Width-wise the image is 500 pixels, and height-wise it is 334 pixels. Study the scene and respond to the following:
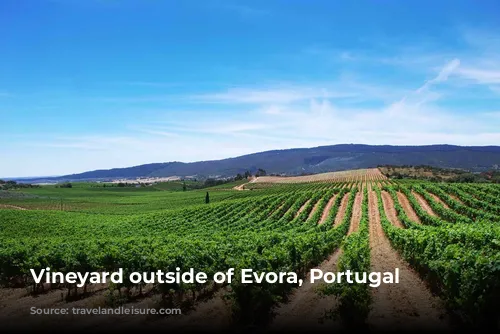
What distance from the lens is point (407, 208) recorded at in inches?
2384

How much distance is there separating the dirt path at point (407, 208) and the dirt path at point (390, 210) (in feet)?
5.21

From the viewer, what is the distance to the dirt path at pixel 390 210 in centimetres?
5165

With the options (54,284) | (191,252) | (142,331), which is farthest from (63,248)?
(142,331)

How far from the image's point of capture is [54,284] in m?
20.5

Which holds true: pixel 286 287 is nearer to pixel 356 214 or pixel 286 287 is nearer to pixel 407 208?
pixel 356 214

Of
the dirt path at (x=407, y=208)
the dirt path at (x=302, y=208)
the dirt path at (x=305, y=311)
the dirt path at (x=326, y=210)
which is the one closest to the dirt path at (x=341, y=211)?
the dirt path at (x=326, y=210)

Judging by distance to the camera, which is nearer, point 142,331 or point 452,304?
point 142,331

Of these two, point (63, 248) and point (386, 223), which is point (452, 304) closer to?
point (63, 248)

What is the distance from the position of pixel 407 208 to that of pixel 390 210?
8.40 feet

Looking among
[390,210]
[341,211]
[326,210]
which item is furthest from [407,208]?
[326,210]

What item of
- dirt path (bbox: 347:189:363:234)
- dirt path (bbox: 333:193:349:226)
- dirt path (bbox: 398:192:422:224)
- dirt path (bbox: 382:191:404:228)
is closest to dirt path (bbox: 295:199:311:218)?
dirt path (bbox: 333:193:349:226)

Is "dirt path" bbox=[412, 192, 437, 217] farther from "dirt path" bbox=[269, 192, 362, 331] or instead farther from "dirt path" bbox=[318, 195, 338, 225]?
"dirt path" bbox=[269, 192, 362, 331]

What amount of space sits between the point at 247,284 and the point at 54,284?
11684 millimetres

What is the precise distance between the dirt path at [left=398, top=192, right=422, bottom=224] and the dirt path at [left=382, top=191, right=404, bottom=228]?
1589mm
